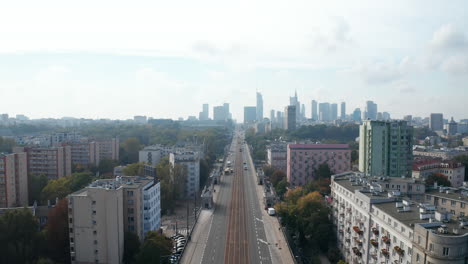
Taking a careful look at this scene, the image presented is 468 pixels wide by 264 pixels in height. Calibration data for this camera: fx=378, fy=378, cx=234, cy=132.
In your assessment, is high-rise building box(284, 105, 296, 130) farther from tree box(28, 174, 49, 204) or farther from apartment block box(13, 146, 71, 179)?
tree box(28, 174, 49, 204)

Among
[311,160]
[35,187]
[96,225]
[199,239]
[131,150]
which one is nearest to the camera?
[96,225]

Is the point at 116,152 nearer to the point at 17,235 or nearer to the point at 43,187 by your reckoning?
the point at 43,187

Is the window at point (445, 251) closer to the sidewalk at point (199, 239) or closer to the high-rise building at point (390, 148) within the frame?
the sidewalk at point (199, 239)

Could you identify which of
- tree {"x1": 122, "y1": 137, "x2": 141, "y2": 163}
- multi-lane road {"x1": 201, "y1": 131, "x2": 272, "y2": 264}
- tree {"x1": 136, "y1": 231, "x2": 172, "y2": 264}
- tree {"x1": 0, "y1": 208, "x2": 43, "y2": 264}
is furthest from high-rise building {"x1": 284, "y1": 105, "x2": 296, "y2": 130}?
tree {"x1": 0, "y1": 208, "x2": 43, "y2": 264}

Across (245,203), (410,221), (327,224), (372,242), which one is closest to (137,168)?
(245,203)

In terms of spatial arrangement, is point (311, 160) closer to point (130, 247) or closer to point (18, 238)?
point (130, 247)

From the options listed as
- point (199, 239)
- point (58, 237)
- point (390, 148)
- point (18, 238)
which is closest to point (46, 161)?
point (58, 237)
